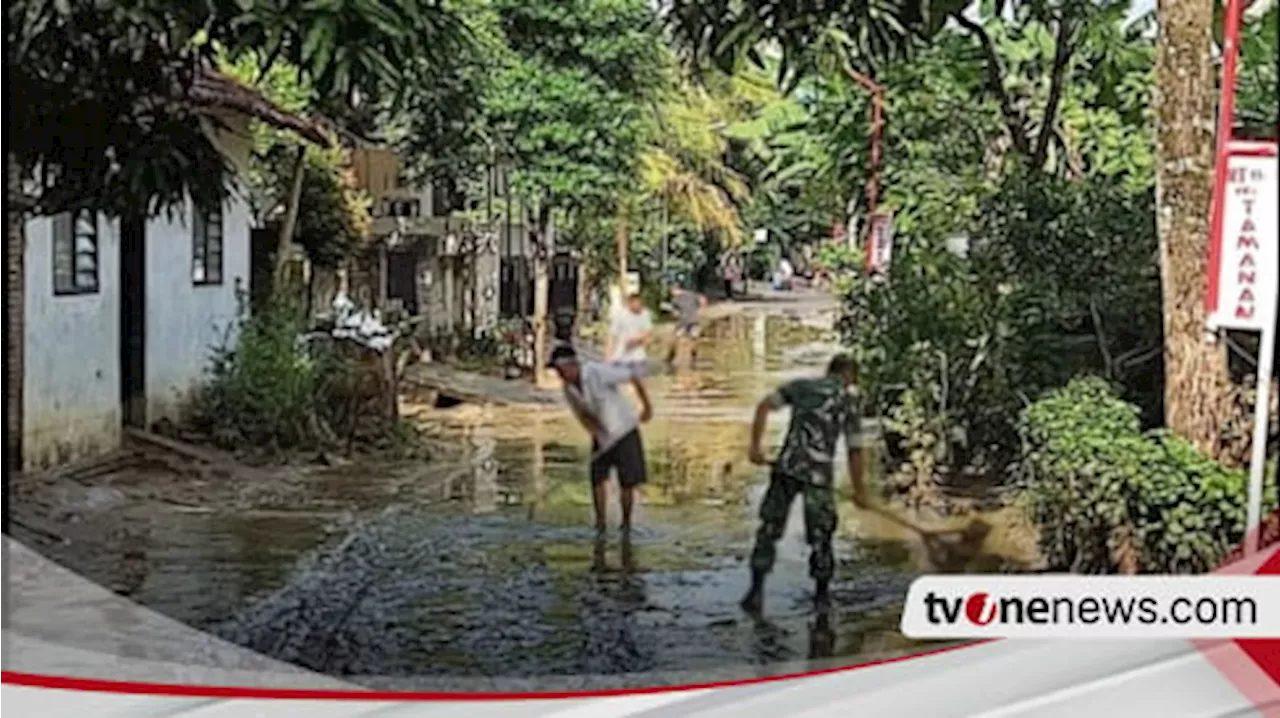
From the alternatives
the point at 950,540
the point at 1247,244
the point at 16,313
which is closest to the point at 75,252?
the point at 16,313

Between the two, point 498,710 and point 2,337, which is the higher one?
point 2,337

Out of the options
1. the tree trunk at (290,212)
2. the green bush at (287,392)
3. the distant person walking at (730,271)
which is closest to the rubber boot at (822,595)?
the distant person walking at (730,271)

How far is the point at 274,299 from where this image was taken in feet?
4.69

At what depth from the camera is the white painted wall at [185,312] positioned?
1399 millimetres

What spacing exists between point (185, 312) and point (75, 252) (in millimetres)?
114

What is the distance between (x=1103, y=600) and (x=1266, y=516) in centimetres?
21

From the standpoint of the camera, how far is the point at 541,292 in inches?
58.4

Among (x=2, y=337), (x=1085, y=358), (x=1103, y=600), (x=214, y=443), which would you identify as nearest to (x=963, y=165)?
(x=1085, y=358)

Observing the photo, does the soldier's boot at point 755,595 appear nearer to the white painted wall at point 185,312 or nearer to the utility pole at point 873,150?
the utility pole at point 873,150

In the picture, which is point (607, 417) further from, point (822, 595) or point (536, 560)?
point (822, 595)

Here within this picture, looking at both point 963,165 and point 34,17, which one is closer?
point 34,17

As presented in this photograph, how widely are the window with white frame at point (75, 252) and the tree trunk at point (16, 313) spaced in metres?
0.03

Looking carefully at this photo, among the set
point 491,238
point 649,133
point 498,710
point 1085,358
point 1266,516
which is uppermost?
point 649,133

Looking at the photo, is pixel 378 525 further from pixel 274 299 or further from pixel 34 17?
pixel 34 17
